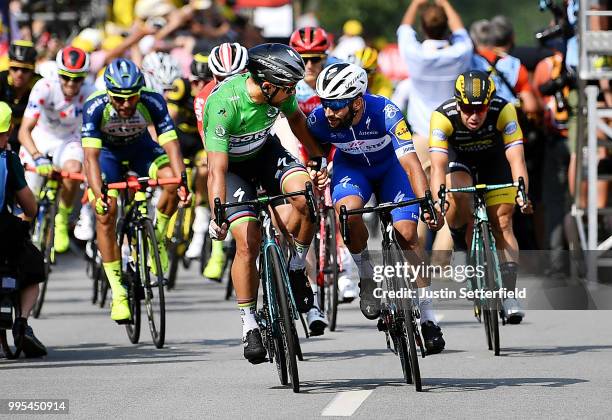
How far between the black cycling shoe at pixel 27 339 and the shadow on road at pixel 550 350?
324cm

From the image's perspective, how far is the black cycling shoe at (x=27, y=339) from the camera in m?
11.4

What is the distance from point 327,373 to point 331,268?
9.70 feet

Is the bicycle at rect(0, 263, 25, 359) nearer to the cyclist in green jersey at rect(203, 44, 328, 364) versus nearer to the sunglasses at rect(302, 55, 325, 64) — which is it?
the cyclist in green jersey at rect(203, 44, 328, 364)

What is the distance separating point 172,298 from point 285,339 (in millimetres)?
7028

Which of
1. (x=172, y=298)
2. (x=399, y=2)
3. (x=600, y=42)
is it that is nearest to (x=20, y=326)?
(x=172, y=298)

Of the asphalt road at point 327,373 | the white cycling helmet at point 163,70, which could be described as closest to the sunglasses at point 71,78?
the white cycling helmet at point 163,70

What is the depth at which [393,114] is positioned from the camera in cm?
1063

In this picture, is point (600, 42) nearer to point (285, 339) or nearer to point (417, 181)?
point (417, 181)

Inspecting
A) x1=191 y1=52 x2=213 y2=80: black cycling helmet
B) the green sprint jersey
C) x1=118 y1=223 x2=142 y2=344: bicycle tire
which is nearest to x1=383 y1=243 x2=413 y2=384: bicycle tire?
the green sprint jersey

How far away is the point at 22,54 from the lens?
50.6 feet

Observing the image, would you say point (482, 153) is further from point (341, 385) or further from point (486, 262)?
point (341, 385)

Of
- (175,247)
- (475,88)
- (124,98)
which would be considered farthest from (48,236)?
(475,88)

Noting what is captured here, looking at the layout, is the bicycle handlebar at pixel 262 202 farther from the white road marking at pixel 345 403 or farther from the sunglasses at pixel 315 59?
the sunglasses at pixel 315 59

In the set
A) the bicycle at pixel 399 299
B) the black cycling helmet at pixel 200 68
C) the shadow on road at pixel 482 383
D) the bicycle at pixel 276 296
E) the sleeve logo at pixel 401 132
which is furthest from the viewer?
the black cycling helmet at pixel 200 68
